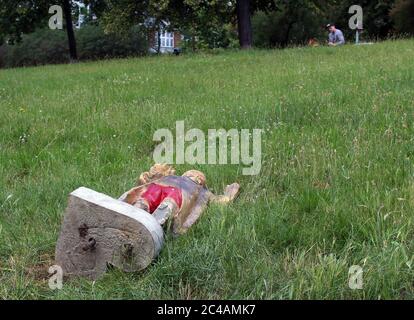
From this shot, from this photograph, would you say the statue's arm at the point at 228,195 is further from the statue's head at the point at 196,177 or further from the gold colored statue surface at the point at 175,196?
the statue's head at the point at 196,177

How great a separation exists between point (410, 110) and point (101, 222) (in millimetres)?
4510

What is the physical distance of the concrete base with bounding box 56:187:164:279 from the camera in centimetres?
314

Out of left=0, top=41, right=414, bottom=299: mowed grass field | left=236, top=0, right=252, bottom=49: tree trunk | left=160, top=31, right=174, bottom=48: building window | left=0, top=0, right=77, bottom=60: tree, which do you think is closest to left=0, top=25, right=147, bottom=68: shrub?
left=0, top=0, right=77, bottom=60: tree

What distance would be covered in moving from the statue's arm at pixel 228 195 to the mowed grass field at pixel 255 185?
0.12m

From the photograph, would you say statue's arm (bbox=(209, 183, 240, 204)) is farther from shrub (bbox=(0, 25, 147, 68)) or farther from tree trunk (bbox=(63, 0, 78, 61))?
shrub (bbox=(0, 25, 147, 68))

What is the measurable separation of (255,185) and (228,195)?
27cm

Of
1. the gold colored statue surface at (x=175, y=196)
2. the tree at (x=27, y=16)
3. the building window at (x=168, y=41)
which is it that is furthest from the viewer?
the building window at (x=168, y=41)

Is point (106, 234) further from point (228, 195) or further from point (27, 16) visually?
point (27, 16)

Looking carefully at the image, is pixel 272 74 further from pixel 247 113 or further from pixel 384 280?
pixel 384 280

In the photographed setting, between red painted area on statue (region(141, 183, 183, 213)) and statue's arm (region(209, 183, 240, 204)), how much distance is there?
1.16 ft

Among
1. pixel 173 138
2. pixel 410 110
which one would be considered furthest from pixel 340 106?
pixel 173 138

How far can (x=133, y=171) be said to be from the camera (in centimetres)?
A: 523

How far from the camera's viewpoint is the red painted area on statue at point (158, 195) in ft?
12.6

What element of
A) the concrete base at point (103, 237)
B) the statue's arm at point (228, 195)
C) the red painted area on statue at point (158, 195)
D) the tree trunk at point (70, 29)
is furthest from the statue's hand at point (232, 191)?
the tree trunk at point (70, 29)
